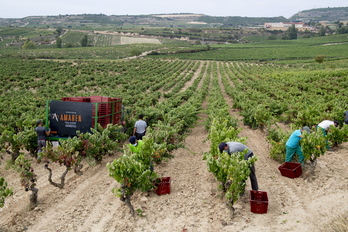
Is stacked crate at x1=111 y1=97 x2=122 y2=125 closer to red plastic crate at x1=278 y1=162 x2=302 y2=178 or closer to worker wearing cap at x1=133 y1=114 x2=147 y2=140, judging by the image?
worker wearing cap at x1=133 y1=114 x2=147 y2=140

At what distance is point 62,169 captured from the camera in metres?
11.4

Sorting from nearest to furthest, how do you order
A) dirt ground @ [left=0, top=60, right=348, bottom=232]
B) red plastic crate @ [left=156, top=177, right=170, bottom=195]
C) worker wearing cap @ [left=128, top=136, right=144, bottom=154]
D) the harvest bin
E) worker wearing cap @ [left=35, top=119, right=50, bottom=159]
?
dirt ground @ [left=0, top=60, right=348, bottom=232], worker wearing cap @ [left=128, top=136, right=144, bottom=154], red plastic crate @ [left=156, top=177, right=170, bottom=195], worker wearing cap @ [left=35, top=119, right=50, bottom=159], the harvest bin

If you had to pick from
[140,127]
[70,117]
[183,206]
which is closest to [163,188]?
[183,206]

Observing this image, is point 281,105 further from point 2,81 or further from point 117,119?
point 2,81

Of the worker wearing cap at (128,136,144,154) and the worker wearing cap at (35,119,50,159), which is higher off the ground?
the worker wearing cap at (128,136,144,154)

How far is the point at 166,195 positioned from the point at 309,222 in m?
3.70

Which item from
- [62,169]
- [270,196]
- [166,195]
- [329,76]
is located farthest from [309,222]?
[329,76]

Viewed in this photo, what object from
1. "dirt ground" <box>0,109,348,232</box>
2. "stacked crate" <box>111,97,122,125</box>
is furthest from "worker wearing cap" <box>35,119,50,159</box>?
"stacked crate" <box>111,97,122,125</box>

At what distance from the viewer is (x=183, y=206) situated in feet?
27.0

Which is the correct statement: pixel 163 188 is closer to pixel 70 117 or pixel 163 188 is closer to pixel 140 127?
pixel 140 127

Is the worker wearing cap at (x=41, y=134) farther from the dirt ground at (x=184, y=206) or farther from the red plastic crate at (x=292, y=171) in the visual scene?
the red plastic crate at (x=292, y=171)

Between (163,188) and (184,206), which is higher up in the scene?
(163,188)

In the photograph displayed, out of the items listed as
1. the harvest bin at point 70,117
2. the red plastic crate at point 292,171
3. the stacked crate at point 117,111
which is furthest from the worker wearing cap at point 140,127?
the red plastic crate at point 292,171

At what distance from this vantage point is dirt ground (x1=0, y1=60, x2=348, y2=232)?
7328mm
